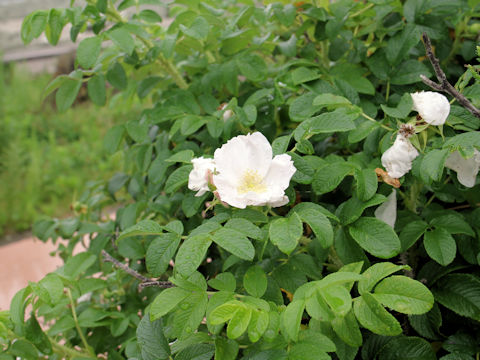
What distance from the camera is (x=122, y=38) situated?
65cm

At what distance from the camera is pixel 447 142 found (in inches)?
19.0

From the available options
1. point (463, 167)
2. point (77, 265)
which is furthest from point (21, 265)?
point (463, 167)

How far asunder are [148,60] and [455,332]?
56cm

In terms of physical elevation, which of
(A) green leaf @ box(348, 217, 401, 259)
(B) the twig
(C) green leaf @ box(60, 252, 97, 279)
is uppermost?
(B) the twig

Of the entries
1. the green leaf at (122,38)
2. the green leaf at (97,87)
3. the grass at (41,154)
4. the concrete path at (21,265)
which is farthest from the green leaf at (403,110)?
the grass at (41,154)

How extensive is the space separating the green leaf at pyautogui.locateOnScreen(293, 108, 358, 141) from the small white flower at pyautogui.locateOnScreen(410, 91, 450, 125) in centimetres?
8

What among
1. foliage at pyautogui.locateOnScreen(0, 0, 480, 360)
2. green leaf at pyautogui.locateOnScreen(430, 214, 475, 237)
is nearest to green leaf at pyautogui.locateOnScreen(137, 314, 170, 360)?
foliage at pyautogui.locateOnScreen(0, 0, 480, 360)

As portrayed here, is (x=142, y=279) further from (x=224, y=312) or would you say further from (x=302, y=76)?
(x=302, y=76)

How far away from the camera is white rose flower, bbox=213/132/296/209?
469 mm

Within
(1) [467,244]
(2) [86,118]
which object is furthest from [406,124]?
(2) [86,118]

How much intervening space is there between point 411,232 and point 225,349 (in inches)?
9.8

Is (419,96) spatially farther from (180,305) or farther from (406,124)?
(180,305)

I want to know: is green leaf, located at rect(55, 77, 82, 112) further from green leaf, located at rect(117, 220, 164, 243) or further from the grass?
the grass

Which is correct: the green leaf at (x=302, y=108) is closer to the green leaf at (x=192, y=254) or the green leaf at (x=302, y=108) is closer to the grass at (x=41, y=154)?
the green leaf at (x=192, y=254)
